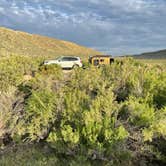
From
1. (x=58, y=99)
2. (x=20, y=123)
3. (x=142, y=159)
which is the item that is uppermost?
(x=58, y=99)

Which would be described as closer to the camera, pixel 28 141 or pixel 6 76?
pixel 28 141

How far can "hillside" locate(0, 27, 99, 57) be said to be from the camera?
7187 cm

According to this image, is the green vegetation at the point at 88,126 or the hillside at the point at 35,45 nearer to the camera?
the green vegetation at the point at 88,126

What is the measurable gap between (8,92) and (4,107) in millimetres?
882

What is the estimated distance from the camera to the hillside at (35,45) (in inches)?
2829

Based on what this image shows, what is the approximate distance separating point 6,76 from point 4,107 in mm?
4733

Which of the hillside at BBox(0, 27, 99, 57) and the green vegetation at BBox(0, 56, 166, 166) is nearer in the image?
the green vegetation at BBox(0, 56, 166, 166)

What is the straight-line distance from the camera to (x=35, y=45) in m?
87.4

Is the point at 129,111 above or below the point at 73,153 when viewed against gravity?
above

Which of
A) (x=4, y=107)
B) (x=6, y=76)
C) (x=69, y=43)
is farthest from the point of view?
(x=69, y=43)

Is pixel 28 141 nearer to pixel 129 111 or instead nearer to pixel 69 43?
pixel 129 111

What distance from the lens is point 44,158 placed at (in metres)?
10.1

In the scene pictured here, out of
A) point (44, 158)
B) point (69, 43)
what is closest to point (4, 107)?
point (44, 158)

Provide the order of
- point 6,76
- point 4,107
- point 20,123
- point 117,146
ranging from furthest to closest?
point 6,76
point 4,107
point 20,123
point 117,146
